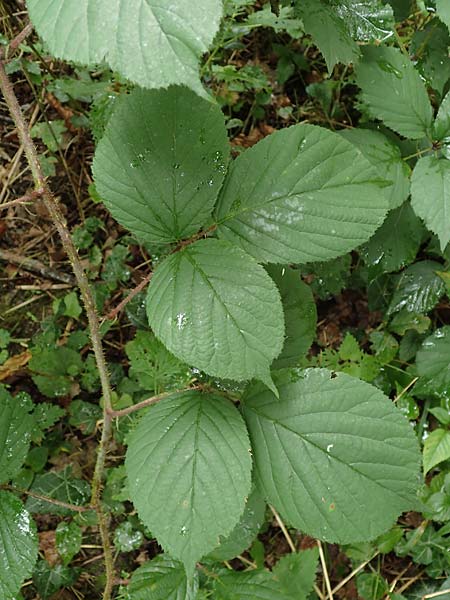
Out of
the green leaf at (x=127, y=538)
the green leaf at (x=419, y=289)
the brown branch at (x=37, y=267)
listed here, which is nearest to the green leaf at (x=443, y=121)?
the green leaf at (x=419, y=289)

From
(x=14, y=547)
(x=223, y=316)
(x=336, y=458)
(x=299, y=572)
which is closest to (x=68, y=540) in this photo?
(x=14, y=547)

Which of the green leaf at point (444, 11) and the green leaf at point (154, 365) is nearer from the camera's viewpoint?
the green leaf at point (444, 11)

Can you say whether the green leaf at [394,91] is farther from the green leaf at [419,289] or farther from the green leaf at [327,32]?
the green leaf at [419,289]

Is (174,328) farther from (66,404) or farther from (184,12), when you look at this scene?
(66,404)

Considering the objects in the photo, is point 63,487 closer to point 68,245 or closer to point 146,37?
point 68,245

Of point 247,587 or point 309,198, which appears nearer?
point 309,198

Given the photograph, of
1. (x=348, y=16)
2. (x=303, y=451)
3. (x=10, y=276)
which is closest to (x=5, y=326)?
(x=10, y=276)
